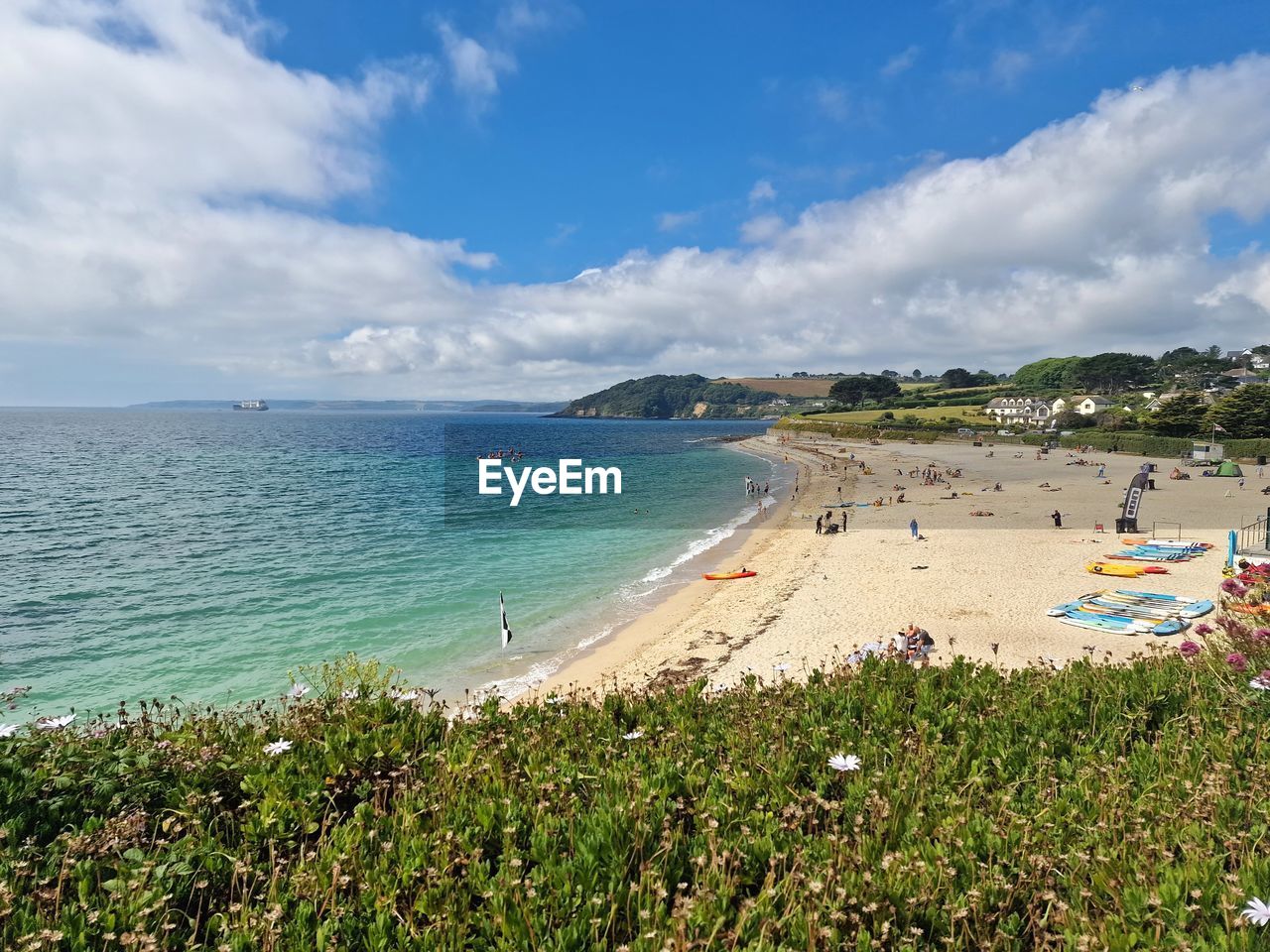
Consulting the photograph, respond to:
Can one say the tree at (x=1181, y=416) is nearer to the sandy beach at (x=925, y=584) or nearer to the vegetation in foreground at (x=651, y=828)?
the sandy beach at (x=925, y=584)

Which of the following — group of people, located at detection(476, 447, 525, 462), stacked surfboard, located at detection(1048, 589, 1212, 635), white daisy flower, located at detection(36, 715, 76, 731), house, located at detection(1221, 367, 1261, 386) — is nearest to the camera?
white daisy flower, located at detection(36, 715, 76, 731)

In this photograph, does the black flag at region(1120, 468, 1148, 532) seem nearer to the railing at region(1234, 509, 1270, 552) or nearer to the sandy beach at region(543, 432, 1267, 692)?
the sandy beach at region(543, 432, 1267, 692)

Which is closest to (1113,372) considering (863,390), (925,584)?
(863,390)

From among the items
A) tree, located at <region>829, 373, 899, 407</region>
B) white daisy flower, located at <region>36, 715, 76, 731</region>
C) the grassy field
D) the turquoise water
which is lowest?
the turquoise water

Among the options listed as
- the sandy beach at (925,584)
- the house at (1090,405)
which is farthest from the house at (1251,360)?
the sandy beach at (925,584)

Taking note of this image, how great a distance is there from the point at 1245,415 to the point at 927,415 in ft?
222

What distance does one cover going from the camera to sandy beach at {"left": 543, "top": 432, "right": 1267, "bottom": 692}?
56.7 ft

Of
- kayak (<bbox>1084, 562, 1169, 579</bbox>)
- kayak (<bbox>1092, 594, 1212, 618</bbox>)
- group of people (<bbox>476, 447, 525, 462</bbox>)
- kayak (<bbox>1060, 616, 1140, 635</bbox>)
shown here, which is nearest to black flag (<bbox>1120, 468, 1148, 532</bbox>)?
kayak (<bbox>1084, 562, 1169, 579</bbox>)

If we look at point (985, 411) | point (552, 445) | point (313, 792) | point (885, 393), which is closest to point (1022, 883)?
point (313, 792)

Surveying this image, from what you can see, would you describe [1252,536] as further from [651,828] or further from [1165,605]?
[651,828]

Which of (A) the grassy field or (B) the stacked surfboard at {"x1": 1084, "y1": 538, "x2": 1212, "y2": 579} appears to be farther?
(A) the grassy field
